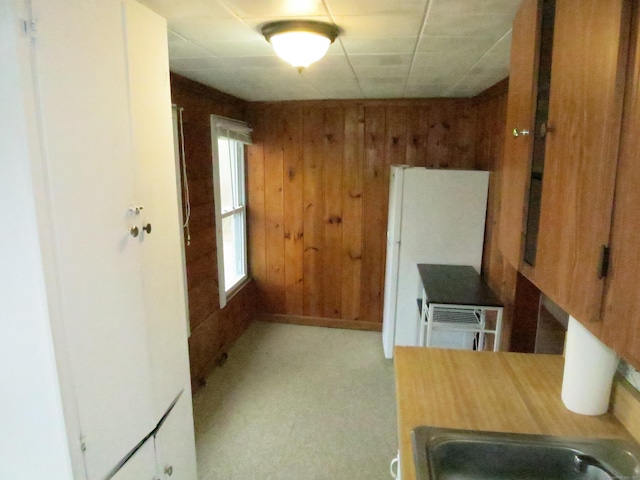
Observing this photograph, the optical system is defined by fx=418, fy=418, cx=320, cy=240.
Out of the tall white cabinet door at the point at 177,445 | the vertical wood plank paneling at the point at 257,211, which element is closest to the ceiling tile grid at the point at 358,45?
the vertical wood plank paneling at the point at 257,211

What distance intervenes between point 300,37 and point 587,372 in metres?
1.48

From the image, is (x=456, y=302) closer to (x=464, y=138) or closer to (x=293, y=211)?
(x=464, y=138)

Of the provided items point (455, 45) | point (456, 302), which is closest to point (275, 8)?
point (455, 45)

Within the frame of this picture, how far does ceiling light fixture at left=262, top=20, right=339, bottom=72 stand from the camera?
153cm

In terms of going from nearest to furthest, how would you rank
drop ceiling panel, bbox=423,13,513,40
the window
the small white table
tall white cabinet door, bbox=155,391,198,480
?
drop ceiling panel, bbox=423,13,513,40 < tall white cabinet door, bbox=155,391,198,480 < the small white table < the window

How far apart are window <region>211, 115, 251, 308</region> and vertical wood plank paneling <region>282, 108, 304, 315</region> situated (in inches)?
14.7

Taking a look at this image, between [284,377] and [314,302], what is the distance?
3.30 feet

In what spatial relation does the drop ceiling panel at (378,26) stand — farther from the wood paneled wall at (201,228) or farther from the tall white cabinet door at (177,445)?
the tall white cabinet door at (177,445)

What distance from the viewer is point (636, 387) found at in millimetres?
1206

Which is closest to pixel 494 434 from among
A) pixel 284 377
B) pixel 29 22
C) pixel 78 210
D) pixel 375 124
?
pixel 78 210

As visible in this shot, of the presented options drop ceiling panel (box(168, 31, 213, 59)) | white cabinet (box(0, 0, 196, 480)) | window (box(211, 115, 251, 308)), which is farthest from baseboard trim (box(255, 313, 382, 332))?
drop ceiling panel (box(168, 31, 213, 59))

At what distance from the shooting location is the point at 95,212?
1.17 metres

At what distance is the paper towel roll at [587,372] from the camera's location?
3.98ft

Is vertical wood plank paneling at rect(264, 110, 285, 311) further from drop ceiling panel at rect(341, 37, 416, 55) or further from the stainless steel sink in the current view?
the stainless steel sink
